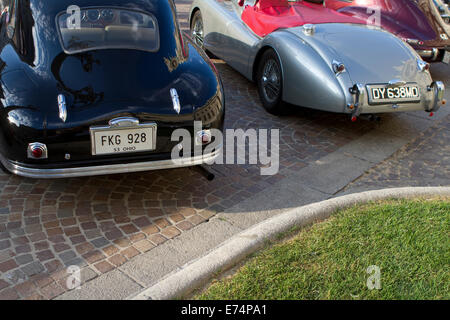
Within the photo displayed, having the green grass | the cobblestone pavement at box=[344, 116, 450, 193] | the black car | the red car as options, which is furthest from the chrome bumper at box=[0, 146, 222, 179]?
the red car

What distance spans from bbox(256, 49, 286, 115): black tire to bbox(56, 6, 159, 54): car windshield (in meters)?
1.94

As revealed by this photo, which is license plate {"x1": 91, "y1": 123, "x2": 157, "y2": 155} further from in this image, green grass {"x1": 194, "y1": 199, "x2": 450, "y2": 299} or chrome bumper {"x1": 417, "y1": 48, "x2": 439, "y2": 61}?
chrome bumper {"x1": 417, "y1": 48, "x2": 439, "y2": 61}

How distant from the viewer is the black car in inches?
118

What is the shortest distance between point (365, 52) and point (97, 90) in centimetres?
315

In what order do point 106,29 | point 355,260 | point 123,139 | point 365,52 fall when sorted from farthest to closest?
point 365,52 < point 106,29 < point 123,139 < point 355,260

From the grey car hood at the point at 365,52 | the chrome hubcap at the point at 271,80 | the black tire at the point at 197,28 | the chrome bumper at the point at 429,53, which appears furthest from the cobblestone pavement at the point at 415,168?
the black tire at the point at 197,28

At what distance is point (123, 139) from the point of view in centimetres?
310

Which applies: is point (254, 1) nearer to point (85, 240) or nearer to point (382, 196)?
point (382, 196)

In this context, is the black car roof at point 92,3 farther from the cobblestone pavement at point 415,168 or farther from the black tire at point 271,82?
the cobblestone pavement at point 415,168

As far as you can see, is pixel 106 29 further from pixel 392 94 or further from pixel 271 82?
pixel 392 94

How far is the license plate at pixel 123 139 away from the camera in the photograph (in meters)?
3.04

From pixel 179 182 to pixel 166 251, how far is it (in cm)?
97

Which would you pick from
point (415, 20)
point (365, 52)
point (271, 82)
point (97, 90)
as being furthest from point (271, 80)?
point (415, 20)

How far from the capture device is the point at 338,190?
13.1ft
